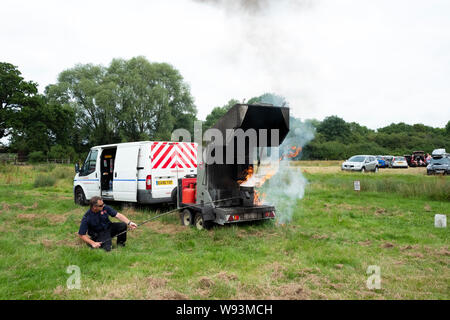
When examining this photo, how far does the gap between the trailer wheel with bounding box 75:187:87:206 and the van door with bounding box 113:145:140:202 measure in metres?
2.01

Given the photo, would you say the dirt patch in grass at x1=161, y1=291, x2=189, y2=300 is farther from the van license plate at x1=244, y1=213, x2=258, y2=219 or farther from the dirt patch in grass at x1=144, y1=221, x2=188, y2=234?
the van license plate at x1=244, y1=213, x2=258, y2=219

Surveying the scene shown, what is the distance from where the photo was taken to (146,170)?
31.9ft

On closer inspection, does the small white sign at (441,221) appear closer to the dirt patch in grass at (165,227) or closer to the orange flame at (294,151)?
the orange flame at (294,151)

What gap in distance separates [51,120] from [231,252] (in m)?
41.3

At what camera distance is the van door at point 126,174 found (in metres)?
10.1

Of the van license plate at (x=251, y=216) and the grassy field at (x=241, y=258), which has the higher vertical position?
the van license plate at (x=251, y=216)

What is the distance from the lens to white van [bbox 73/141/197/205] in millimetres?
9766

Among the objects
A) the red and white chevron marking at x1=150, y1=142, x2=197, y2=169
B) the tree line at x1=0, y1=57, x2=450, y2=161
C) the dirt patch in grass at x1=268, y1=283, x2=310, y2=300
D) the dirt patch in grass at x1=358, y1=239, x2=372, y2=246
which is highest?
the tree line at x1=0, y1=57, x2=450, y2=161

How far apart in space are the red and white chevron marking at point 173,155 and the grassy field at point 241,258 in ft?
5.76

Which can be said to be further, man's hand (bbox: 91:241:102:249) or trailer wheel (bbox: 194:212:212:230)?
trailer wheel (bbox: 194:212:212:230)

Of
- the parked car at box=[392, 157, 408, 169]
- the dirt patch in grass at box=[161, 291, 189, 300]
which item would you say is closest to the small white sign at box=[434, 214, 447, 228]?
the dirt patch in grass at box=[161, 291, 189, 300]

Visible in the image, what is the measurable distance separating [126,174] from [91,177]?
7.02 feet

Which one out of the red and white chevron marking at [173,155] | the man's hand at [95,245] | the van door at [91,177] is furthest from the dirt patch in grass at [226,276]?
the van door at [91,177]
